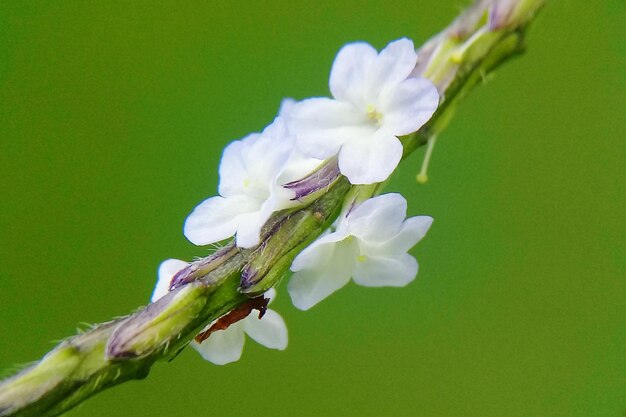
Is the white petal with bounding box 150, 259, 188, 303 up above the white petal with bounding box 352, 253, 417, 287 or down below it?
above

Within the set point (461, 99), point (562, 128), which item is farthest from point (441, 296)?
point (461, 99)

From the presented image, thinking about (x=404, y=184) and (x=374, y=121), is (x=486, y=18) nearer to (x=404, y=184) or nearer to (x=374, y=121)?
(x=374, y=121)

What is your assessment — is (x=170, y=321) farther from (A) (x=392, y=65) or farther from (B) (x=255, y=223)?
(A) (x=392, y=65)

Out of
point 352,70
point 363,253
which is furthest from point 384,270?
point 352,70

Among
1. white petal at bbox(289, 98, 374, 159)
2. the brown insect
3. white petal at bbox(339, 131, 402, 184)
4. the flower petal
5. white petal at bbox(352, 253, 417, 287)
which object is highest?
white petal at bbox(289, 98, 374, 159)

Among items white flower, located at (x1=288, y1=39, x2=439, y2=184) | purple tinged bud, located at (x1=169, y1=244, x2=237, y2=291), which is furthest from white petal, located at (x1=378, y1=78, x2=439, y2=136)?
purple tinged bud, located at (x1=169, y1=244, x2=237, y2=291)

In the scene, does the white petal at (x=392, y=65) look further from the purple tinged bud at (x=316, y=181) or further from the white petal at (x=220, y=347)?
the white petal at (x=220, y=347)

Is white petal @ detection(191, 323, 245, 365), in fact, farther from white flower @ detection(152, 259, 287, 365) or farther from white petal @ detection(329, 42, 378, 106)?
white petal @ detection(329, 42, 378, 106)
